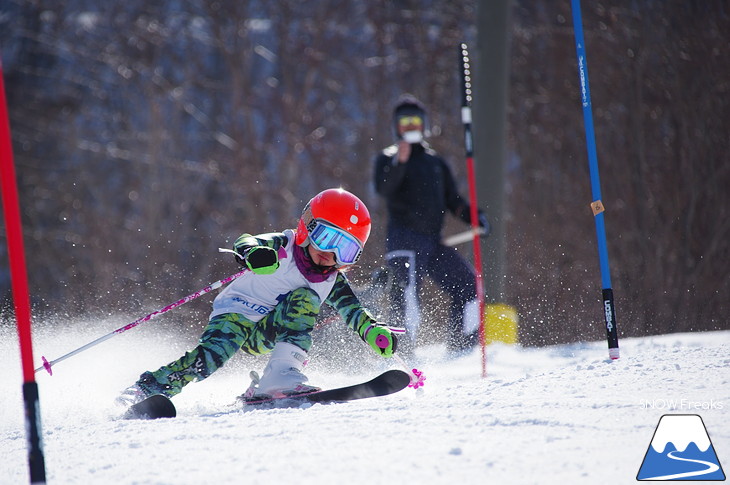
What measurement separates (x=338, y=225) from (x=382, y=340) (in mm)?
610

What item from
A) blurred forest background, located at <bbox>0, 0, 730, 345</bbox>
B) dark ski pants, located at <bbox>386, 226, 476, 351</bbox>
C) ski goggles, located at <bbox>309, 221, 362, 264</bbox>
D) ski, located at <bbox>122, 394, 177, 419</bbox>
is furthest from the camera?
blurred forest background, located at <bbox>0, 0, 730, 345</bbox>

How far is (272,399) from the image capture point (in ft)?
14.6

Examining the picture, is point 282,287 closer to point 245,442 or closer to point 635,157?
point 245,442

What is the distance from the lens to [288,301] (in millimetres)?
4719

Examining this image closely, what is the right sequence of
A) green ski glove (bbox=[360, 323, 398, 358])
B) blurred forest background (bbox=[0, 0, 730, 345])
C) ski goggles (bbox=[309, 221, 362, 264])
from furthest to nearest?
blurred forest background (bbox=[0, 0, 730, 345]), ski goggles (bbox=[309, 221, 362, 264]), green ski glove (bbox=[360, 323, 398, 358])

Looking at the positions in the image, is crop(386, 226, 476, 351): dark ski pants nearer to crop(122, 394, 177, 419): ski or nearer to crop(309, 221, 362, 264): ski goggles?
crop(309, 221, 362, 264): ski goggles

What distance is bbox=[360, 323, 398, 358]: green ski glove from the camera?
4523 mm

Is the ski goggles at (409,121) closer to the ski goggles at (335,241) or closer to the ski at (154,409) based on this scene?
the ski goggles at (335,241)

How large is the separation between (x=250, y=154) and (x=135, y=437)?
10761mm

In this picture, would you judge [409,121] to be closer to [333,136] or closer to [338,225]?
[338,225]

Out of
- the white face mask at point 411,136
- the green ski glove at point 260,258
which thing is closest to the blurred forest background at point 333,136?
the white face mask at point 411,136

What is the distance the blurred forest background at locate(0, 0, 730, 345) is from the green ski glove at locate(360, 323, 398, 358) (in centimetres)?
470

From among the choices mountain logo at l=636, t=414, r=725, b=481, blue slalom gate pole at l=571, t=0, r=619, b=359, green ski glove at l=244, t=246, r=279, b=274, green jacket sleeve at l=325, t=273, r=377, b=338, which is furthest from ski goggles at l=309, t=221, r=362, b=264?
mountain logo at l=636, t=414, r=725, b=481

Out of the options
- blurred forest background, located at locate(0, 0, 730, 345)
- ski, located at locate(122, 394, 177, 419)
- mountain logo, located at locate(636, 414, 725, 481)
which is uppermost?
blurred forest background, located at locate(0, 0, 730, 345)
